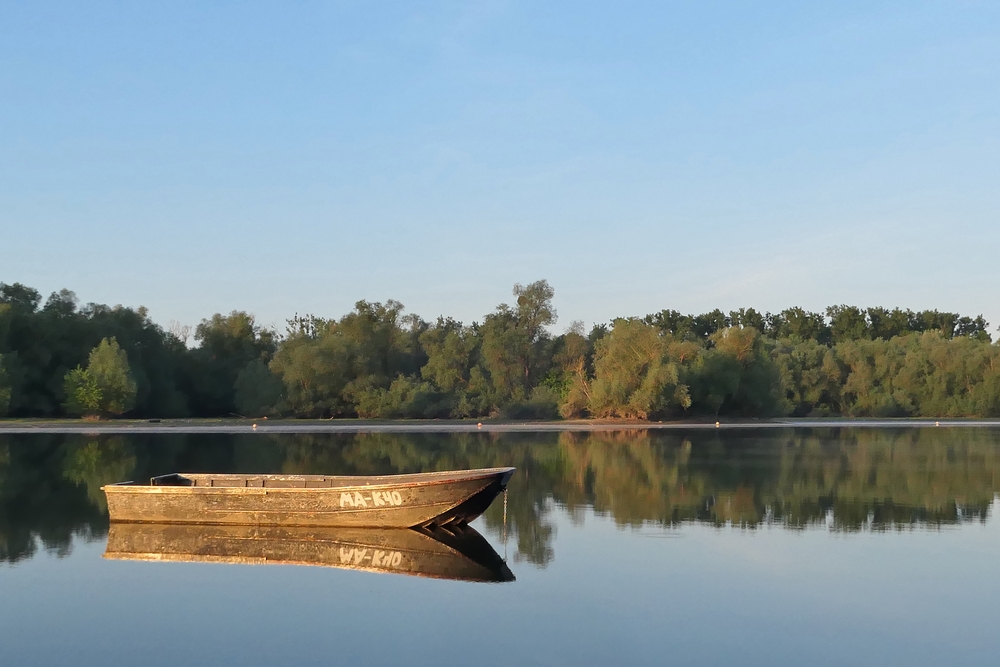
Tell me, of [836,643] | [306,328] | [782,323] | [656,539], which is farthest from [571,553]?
[782,323]

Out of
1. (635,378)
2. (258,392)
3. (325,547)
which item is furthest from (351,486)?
(258,392)

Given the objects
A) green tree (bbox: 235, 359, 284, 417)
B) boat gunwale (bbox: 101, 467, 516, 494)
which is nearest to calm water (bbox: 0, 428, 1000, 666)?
boat gunwale (bbox: 101, 467, 516, 494)

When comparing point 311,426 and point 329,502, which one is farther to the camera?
point 311,426

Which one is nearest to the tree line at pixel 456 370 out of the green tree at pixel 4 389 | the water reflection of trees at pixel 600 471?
the green tree at pixel 4 389

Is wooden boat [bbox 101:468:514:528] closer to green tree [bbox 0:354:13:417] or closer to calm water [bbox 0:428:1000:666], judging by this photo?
calm water [bbox 0:428:1000:666]

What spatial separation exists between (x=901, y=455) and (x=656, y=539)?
25835 mm

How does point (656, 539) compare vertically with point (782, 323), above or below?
below

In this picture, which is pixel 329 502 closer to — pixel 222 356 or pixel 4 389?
pixel 4 389

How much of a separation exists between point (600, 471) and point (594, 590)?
19.0 meters

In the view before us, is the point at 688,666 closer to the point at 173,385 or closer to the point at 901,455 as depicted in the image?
the point at 901,455

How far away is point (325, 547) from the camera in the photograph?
18359mm

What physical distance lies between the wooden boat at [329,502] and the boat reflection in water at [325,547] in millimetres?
198

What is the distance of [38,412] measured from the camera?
247 feet

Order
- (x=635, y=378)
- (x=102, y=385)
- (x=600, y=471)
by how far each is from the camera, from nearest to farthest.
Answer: (x=600, y=471) < (x=102, y=385) < (x=635, y=378)
